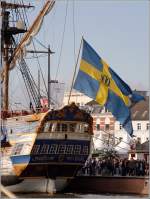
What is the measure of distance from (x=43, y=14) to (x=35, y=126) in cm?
825

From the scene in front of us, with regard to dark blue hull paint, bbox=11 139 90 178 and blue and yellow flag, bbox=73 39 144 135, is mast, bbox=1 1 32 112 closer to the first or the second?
dark blue hull paint, bbox=11 139 90 178

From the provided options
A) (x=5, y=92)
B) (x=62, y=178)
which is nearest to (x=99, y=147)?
(x=5, y=92)

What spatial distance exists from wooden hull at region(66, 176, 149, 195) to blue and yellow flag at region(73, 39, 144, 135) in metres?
4.12

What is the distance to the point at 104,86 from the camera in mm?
30734

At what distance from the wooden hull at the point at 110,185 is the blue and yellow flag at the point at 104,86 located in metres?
4.12

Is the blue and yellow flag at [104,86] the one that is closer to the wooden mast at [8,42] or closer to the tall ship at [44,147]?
the tall ship at [44,147]

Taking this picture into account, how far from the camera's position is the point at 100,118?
290 feet

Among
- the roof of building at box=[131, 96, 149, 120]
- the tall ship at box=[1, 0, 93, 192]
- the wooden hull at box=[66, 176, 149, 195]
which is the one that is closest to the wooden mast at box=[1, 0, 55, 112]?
the tall ship at box=[1, 0, 93, 192]

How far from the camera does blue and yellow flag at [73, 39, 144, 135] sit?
30391mm

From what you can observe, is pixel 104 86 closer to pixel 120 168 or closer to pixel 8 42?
pixel 120 168

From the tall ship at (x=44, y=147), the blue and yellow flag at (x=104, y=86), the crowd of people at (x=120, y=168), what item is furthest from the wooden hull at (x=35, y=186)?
the blue and yellow flag at (x=104, y=86)

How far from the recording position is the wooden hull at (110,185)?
3347 cm

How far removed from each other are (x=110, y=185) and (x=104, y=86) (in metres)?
6.22

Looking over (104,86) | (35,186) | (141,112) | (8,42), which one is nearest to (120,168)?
(35,186)
